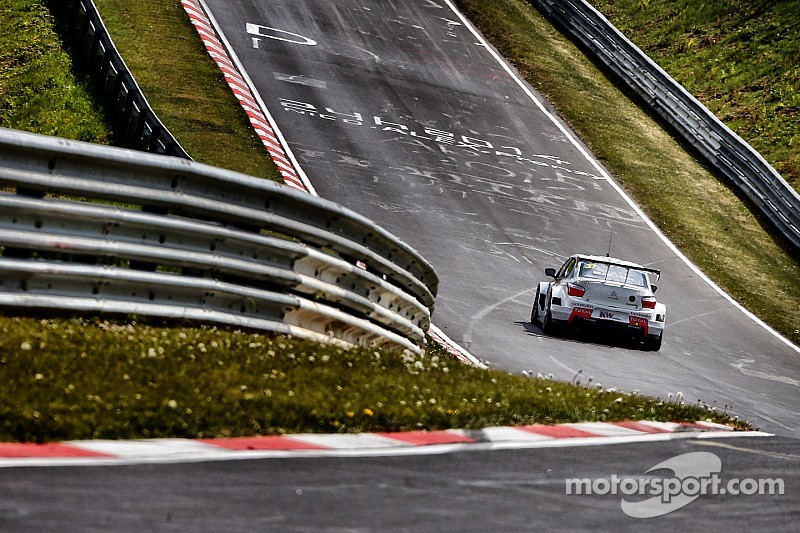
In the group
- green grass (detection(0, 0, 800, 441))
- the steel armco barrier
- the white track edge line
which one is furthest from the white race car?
the white track edge line

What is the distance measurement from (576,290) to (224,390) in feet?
34.3

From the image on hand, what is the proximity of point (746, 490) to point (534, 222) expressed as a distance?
54.7 ft

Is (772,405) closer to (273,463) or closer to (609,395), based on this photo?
(609,395)

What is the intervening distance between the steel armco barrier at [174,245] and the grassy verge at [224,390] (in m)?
0.29

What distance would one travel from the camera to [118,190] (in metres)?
9.02

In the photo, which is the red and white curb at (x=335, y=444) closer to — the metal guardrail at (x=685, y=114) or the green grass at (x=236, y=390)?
the green grass at (x=236, y=390)

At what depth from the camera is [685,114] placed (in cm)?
3388

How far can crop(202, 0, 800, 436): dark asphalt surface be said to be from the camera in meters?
16.0

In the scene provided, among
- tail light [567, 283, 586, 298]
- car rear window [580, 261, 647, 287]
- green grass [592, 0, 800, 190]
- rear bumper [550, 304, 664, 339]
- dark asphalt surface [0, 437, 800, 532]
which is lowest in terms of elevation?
rear bumper [550, 304, 664, 339]

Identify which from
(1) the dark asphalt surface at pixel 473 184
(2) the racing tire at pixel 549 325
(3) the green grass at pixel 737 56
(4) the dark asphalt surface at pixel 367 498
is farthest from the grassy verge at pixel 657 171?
(4) the dark asphalt surface at pixel 367 498

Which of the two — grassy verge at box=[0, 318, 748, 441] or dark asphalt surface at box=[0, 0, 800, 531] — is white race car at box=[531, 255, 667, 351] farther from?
grassy verge at box=[0, 318, 748, 441]

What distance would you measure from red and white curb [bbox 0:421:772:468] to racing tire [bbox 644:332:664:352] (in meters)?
7.51

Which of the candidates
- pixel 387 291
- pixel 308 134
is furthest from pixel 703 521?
pixel 308 134

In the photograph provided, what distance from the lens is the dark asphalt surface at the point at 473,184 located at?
16.0 metres
